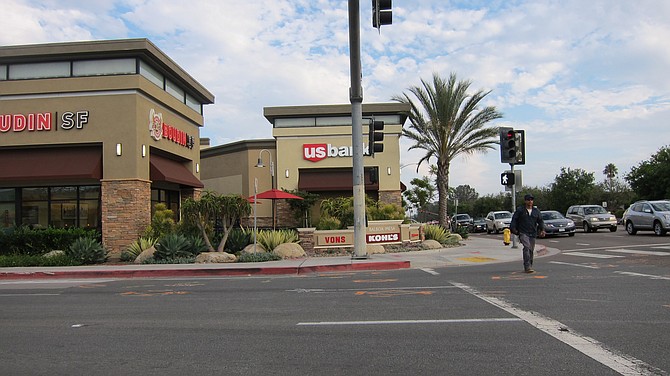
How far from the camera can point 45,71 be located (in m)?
21.4

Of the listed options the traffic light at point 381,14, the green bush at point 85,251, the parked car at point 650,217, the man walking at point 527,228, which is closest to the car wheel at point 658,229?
the parked car at point 650,217

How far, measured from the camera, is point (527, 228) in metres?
12.5

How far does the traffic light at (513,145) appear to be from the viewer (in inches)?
768

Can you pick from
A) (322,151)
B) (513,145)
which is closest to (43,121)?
(322,151)

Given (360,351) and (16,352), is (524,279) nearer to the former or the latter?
(360,351)

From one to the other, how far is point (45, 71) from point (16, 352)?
59.9ft

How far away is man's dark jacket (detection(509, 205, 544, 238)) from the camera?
12.5 m

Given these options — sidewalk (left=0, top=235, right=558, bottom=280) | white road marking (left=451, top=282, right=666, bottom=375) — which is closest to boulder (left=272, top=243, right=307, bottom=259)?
sidewalk (left=0, top=235, right=558, bottom=280)

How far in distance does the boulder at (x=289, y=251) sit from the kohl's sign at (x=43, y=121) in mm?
9568

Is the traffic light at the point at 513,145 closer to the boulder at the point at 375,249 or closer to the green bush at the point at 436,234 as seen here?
the green bush at the point at 436,234

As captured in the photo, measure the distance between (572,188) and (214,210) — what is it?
56.3 m

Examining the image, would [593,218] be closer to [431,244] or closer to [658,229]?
[658,229]

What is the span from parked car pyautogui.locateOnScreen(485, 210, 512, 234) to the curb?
23200 millimetres

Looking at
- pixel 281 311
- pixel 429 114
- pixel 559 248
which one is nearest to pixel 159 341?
pixel 281 311
